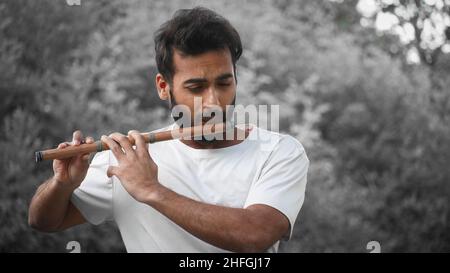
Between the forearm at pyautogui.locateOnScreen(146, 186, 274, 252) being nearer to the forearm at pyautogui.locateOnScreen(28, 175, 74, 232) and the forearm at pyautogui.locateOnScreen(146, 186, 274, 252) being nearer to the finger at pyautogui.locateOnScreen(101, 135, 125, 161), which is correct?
the finger at pyautogui.locateOnScreen(101, 135, 125, 161)

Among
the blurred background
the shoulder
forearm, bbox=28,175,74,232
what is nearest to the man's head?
the shoulder

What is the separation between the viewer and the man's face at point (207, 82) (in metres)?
2.34

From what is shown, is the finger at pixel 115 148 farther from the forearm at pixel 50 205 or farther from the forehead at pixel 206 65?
the forehead at pixel 206 65

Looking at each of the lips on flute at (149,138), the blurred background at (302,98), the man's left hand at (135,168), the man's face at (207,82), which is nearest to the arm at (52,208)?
the lips on flute at (149,138)

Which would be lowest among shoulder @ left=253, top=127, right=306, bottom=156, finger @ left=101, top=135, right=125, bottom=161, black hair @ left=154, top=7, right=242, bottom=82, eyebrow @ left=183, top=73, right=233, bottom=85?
shoulder @ left=253, top=127, right=306, bottom=156

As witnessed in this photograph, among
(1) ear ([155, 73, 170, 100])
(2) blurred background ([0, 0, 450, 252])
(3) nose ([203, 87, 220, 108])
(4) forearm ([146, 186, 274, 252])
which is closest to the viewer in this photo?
(4) forearm ([146, 186, 274, 252])

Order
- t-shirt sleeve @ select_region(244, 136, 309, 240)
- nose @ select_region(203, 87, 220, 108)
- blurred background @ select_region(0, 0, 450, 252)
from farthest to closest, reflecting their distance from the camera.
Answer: blurred background @ select_region(0, 0, 450, 252), nose @ select_region(203, 87, 220, 108), t-shirt sleeve @ select_region(244, 136, 309, 240)

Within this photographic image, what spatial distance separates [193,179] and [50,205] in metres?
0.58

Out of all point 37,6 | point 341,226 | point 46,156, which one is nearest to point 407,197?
point 341,226

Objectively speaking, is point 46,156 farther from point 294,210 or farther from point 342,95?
point 342,95

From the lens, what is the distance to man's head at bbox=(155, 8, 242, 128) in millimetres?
2359

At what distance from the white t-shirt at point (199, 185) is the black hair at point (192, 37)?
1.35 feet

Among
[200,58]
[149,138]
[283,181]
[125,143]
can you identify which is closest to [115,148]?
[125,143]

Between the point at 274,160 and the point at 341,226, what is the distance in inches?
154
